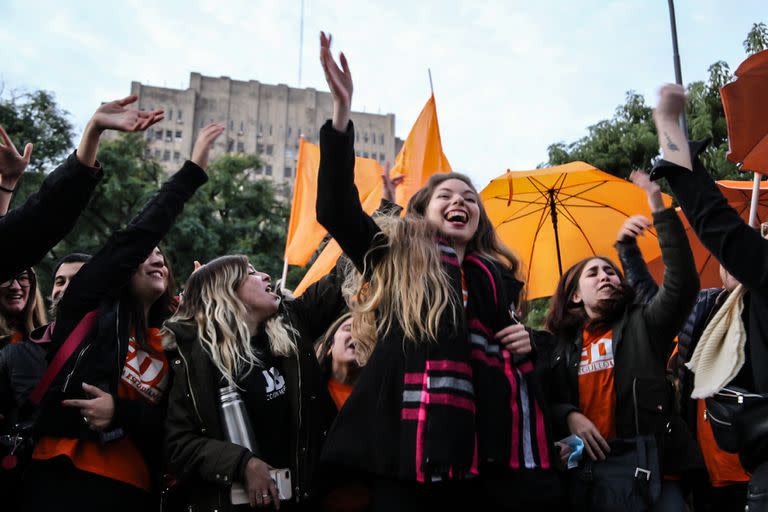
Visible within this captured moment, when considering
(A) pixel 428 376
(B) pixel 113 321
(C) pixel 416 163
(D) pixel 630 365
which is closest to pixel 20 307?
(B) pixel 113 321

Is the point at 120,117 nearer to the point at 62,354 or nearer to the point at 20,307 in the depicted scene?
the point at 62,354

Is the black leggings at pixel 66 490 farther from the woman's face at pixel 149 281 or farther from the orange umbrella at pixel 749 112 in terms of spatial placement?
the orange umbrella at pixel 749 112

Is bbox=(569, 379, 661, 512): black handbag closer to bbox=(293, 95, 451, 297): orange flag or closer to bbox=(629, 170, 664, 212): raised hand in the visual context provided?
bbox=(629, 170, 664, 212): raised hand

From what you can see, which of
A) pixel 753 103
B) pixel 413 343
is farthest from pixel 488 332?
pixel 753 103

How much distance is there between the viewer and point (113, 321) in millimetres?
3135

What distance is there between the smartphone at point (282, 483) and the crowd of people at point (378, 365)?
1 cm

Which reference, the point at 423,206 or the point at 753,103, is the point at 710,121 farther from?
the point at 423,206

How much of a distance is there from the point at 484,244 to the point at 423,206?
0.30 m

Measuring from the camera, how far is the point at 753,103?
3361mm

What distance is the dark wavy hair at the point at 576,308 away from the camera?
3584mm

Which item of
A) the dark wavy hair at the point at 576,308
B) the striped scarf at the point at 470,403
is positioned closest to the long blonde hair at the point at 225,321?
the striped scarf at the point at 470,403

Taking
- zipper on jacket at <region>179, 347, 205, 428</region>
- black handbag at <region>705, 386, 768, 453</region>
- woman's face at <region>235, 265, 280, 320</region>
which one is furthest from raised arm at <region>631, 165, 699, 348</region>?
zipper on jacket at <region>179, 347, 205, 428</region>

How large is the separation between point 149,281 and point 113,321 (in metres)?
0.41

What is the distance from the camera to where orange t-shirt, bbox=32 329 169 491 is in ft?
9.53
